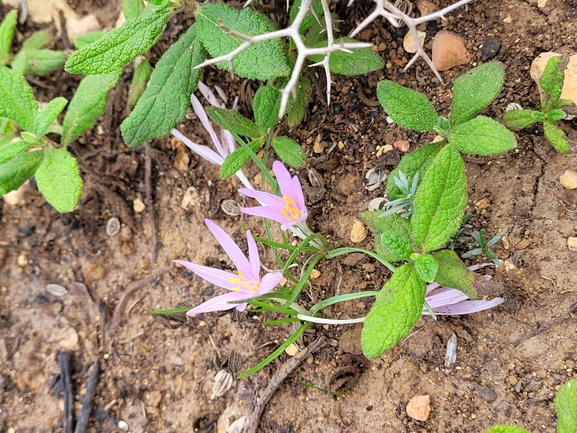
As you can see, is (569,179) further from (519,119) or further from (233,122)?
(233,122)

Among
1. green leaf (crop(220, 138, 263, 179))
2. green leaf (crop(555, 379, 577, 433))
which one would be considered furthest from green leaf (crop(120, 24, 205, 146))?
green leaf (crop(555, 379, 577, 433))

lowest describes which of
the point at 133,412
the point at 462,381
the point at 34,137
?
the point at 133,412

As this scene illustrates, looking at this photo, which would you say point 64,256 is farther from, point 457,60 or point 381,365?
point 457,60

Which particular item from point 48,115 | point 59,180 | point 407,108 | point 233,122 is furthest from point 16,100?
point 407,108

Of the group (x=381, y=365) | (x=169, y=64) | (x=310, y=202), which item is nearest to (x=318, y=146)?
(x=310, y=202)

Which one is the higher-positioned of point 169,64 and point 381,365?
point 169,64

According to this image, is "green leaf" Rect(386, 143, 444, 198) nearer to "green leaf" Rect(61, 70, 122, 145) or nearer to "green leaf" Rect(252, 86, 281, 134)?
"green leaf" Rect(252, 86, 281, 134)

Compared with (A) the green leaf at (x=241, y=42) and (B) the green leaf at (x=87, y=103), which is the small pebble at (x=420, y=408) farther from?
(B) the green leaf at (x=87, y=103)

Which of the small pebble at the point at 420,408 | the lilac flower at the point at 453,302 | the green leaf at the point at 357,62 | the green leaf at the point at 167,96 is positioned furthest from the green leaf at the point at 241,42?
the small pebble at the point at 420,408
